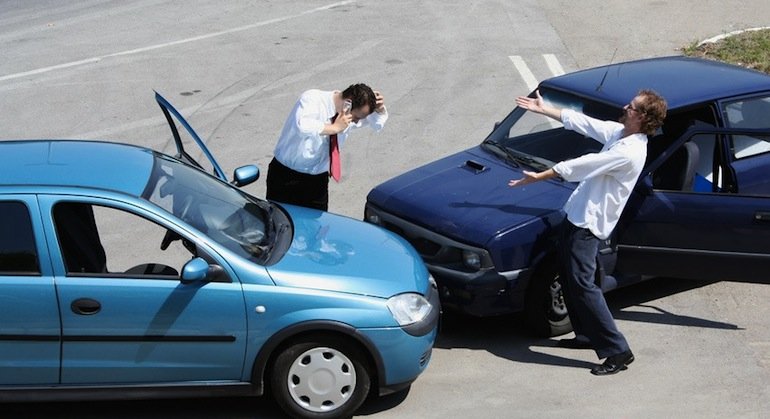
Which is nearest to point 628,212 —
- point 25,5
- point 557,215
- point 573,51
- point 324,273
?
point 557,215

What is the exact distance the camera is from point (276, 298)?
6.53 meters

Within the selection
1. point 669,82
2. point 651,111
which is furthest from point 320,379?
point 669,82

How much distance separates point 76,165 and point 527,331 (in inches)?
132

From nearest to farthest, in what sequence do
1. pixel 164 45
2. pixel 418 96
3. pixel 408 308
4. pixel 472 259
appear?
1. pixel 408 308
2. pixel 472 259
3. pixel 418 96
4. pixel 164 45

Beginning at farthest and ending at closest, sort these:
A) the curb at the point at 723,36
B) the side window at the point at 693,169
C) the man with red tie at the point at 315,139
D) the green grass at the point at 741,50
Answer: the curb at the point at 723,36, the green grass at the point at 741,50, the man with red tie at the point at 315,139, the side window at the point at 693,169

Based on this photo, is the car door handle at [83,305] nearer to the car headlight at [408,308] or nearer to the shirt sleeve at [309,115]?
the car headlight at [408,308]

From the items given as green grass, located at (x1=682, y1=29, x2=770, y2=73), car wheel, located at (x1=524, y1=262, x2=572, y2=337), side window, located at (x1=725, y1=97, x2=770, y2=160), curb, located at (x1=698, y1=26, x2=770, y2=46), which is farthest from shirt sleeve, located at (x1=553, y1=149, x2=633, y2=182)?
curb, located at (x1=698, y1=26, x2=770, y2=46)

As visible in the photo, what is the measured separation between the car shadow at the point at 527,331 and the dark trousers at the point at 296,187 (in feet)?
4.34

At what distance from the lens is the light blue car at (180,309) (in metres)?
6.43

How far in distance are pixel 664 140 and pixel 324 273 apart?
3149 mm

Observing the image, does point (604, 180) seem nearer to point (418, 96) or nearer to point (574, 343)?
point (574, 343)

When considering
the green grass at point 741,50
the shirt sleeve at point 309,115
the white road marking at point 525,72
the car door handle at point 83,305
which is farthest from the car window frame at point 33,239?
the green grass at point 741,50

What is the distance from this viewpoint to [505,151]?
29.5 ft

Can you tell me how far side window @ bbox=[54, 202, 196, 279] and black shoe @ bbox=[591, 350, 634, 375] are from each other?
9.34 feet
